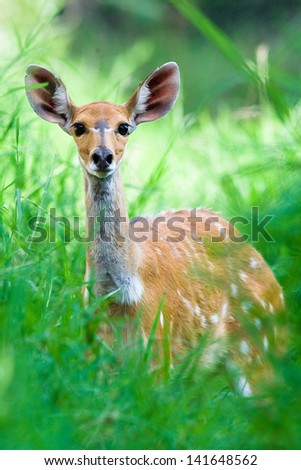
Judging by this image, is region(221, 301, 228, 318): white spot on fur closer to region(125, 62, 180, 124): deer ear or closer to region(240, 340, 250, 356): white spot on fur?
region(240, 340, 250, 356): white spot on fur

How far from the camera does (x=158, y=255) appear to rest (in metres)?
4.54

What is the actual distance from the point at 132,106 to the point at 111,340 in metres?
1.13

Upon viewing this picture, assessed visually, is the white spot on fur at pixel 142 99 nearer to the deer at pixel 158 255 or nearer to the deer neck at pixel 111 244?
the deer at pixel 158 255

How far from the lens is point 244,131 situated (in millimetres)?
7133

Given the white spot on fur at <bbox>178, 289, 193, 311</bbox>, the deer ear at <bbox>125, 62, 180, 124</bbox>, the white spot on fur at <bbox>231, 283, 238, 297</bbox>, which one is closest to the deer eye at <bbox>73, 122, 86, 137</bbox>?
the deer ear at <bbox>125, 62, 180, 124</bbox>

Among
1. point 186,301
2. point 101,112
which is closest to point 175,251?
point 186,301

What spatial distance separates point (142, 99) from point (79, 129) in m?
0.42

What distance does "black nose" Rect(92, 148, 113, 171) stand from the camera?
4090 millimetres

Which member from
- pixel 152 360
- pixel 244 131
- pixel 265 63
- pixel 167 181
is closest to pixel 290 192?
pixel 265 63

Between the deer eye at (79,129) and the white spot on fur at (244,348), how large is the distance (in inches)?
46.6

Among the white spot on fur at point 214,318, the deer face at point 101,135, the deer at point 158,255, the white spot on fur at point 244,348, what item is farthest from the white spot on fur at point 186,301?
the deer face at point 101,135

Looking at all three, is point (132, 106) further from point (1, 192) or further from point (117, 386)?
point (117, 386)

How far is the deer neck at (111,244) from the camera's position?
4168 mm

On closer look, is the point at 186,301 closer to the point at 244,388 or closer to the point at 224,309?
the point at 224,309
